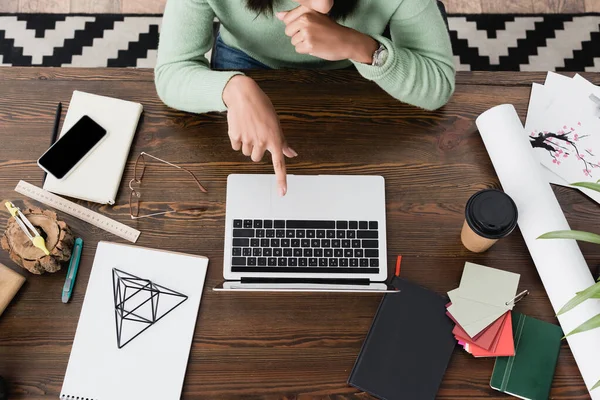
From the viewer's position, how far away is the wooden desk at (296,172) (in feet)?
3.13

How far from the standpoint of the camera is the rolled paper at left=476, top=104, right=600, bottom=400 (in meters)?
0.91

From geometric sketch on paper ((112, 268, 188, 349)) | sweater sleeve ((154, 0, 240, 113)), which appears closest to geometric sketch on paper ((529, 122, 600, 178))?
sweater sleeve ((154, 0, 240, 113))

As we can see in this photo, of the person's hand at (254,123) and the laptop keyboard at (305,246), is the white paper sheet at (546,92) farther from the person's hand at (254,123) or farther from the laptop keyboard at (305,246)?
the person's hand at (254,123)

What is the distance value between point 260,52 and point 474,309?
2.58ft

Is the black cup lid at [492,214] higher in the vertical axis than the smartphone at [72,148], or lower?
higher

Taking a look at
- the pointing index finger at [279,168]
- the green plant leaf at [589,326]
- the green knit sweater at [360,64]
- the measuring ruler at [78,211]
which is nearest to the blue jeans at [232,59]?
the green knit sweater at [360,64]

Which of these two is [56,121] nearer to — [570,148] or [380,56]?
[380,56]

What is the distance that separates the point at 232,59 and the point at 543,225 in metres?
0.87

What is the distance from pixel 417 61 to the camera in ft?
3.56

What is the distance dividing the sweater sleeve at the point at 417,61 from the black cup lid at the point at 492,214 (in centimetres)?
26

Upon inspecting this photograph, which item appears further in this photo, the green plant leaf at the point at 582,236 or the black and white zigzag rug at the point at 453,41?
the black and white zigzag rug at the point at 453,41

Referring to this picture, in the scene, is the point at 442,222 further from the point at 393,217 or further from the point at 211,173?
the point at 211,173

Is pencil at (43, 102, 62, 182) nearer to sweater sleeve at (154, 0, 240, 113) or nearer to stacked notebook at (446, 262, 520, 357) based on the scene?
sweater sleeve at (154, 0, 240, 113)

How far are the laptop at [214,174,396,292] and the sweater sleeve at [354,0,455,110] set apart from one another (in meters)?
0.20
